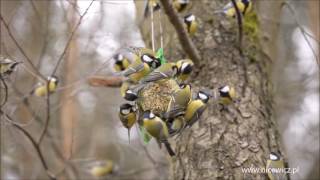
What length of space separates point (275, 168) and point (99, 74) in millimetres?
1984

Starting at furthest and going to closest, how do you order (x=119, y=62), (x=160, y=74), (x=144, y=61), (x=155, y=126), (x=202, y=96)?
(x=119, y=62), (x=202, y=96), (x=144, y=61), (x=160, y=74), (x=155, y=126)

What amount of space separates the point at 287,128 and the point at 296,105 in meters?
0.74

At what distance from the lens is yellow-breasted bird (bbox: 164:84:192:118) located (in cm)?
188

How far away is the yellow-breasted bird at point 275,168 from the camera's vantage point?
→ 2.30 metres

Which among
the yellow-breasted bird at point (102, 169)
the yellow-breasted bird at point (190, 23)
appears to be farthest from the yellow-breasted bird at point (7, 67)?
the yellow-breasted bird at point (102, 169)

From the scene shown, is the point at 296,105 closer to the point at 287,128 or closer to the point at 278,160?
the point at 287,128

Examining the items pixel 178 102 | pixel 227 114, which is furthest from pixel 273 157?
pixel 178 102

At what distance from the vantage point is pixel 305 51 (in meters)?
4.76

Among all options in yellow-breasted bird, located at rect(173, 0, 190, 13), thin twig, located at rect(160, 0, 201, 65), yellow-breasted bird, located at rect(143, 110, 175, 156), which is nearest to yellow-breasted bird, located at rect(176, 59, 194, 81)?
thin twig, located at rect(160, 0, 201, 65)

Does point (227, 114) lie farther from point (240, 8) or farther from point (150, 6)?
point (150, 6)

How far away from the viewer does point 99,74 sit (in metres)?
3.92

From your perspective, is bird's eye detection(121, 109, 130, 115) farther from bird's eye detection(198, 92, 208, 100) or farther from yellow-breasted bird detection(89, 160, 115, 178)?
yellow-breasted bird detection(89, 160, 115, 178)

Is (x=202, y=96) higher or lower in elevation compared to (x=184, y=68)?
lower

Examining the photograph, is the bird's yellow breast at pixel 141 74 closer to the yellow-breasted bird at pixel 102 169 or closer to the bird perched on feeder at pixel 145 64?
the bird perched on feeder at pixel 145 64
